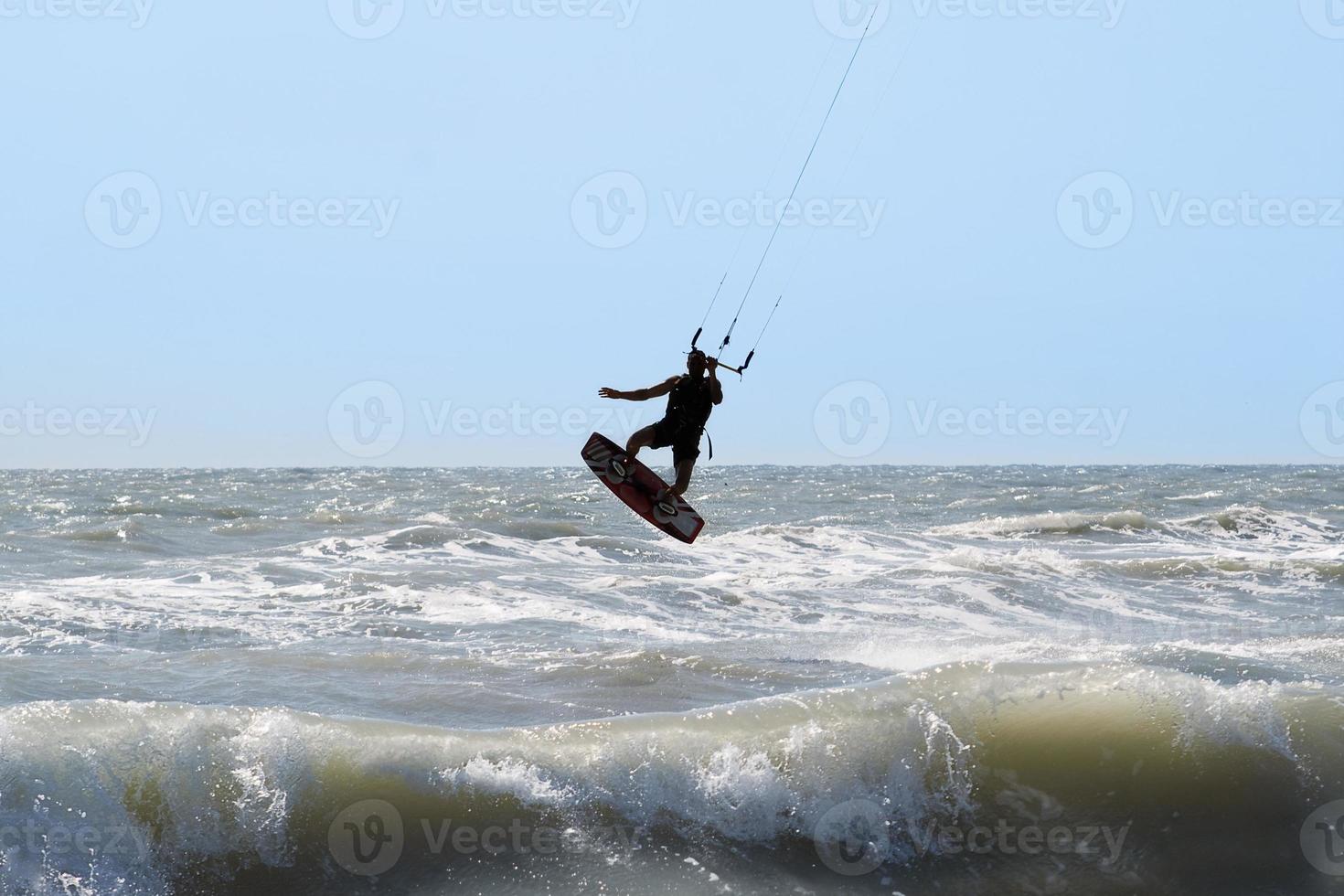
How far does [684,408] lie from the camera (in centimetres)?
1108

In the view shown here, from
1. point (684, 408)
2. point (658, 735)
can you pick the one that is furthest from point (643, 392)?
point (658, 735)

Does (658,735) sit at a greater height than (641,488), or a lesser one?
lesser

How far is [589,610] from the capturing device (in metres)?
14.1

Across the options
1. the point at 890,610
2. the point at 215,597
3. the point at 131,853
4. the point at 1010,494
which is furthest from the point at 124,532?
the point at 1010,494

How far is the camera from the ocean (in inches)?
242

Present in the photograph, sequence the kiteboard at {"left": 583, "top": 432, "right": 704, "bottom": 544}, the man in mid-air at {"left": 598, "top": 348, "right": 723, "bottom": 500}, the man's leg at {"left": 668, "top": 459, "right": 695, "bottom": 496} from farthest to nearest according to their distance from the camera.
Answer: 1. the kiteboard at {"left": 583, "top": 432, "right": 704, "bottom": 544}
2. the man's leg at {"left": 668, "top": 459, "right": 695, "bottom": 496}
3. the man in mid-air at {"left": 598, "top": 348, "right": 723, "bottom": 500}

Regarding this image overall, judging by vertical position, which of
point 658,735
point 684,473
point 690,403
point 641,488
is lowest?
point 658,735

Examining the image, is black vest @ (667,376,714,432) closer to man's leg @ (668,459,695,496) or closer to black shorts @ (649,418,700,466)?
black shorts @ (649,418,700,466)

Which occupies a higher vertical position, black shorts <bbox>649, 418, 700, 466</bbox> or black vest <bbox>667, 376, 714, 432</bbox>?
black vest <bbox>667, 376, 714, 432</bbox>

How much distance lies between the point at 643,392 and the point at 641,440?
0.59 m

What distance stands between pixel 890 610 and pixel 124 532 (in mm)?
14471

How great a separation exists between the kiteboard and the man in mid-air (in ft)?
2.66

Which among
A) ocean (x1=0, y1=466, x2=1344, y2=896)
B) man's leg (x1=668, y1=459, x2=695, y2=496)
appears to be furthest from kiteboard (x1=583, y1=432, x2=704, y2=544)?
ocean (x1=0, y1=466, x2=1344, y2=896)

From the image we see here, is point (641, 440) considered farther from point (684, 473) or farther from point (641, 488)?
point (641, 488)
